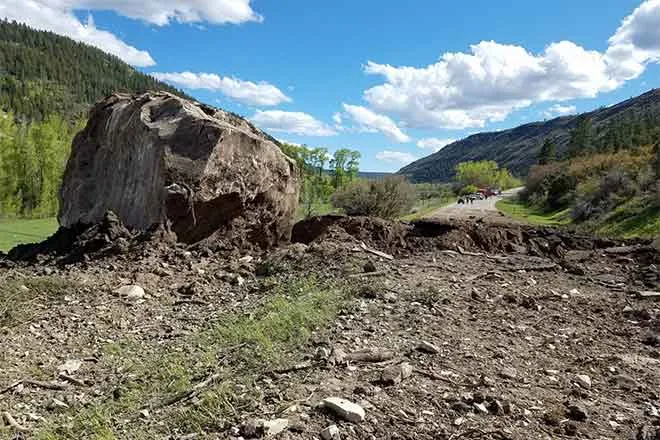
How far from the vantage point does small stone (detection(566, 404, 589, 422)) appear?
3.22 metres

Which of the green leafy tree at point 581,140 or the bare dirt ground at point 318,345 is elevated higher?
the green leafy tree at point 581,140

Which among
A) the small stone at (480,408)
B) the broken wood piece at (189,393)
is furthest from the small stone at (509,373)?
the broken wood piece at (189,393)

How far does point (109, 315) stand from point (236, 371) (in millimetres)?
2203

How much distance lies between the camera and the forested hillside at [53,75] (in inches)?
4454

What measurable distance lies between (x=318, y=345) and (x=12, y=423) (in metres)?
2.05

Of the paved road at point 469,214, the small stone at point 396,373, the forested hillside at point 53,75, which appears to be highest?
the forested hillside at point 53,75

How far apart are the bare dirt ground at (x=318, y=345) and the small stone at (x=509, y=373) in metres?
0.01

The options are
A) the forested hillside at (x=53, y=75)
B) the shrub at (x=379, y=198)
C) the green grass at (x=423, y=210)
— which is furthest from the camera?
the forested hillside at (x=53, y=75)

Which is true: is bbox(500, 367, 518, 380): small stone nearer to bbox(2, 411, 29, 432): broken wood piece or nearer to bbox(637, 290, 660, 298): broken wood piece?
bbox(2, 411, 29, 432): broken wood piece

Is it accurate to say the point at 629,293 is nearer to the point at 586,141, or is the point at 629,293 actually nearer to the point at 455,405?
the point at 455,405

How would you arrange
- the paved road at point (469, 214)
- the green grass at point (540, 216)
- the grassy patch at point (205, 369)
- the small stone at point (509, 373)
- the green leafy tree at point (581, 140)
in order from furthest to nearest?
the green leafy tree at point (581, 140) → the green grass at point (540, 216) → the paved road at point (469, 214) → the small stone at point (509, 373) → the grassy patch at point (205, 369)

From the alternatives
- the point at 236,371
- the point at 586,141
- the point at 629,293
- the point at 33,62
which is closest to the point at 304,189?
the point at 629,293

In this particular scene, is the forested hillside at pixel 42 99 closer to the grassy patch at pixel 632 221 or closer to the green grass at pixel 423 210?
the grassy patch at pixel 632 221

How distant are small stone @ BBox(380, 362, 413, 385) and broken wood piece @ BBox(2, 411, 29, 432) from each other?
2219 mm
